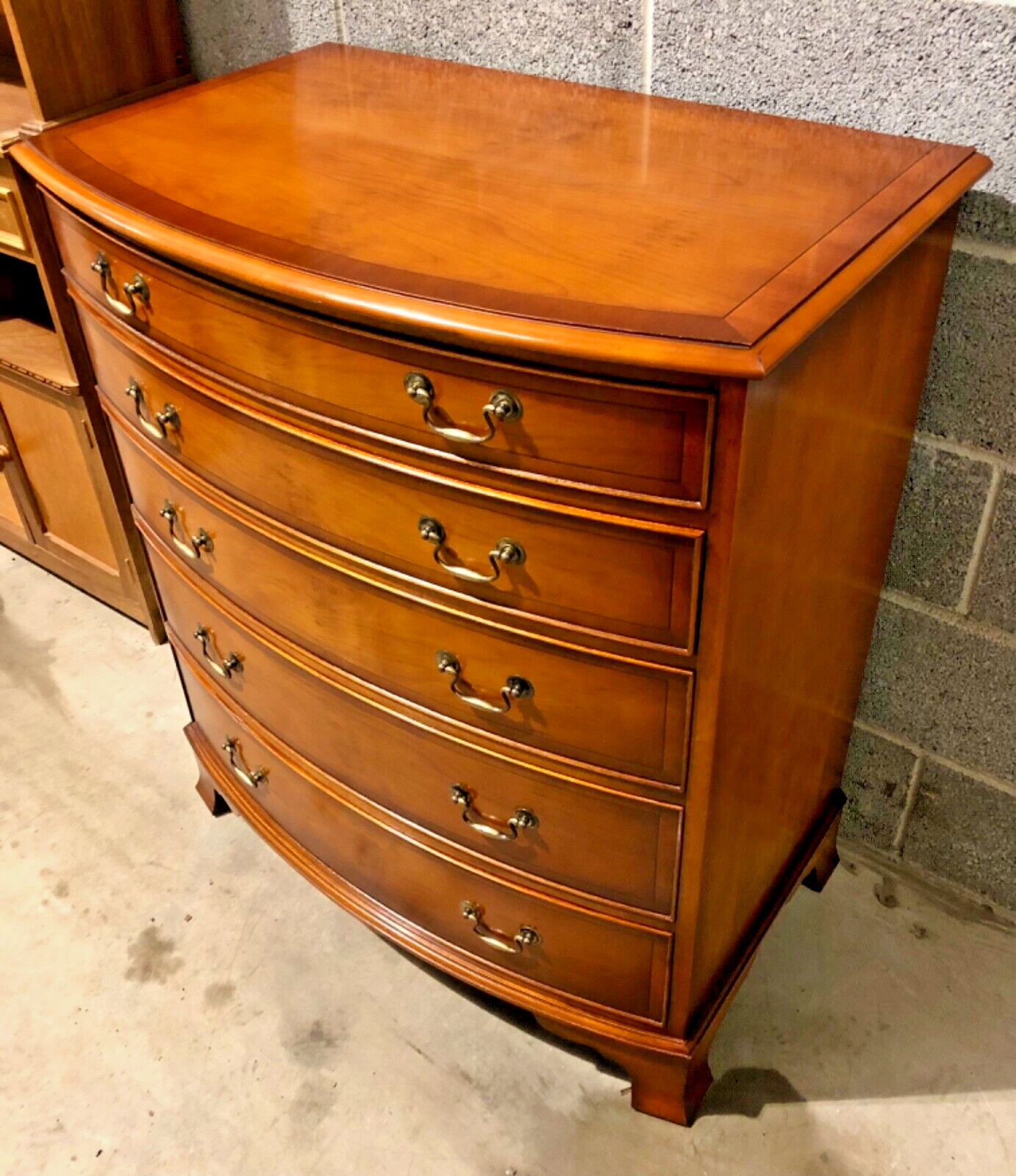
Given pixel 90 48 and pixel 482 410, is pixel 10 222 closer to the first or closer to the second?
pixel 90 48

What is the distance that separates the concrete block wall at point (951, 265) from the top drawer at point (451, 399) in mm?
572

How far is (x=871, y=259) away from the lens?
3.02 feet

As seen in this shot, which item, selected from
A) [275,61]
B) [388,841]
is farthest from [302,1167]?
[275,61]

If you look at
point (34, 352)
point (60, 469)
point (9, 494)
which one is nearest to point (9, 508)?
point (9, 494)

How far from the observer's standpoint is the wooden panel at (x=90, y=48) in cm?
160

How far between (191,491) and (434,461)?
0.45 metres

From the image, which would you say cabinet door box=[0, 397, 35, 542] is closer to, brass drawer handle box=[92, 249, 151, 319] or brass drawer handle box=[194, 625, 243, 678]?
brass drawer handle box=[194, 625, 243, 678]

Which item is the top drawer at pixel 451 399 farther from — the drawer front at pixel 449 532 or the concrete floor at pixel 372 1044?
the concrete floor at pixel 372 1044

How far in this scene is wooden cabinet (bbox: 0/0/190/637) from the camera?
5.38 feet

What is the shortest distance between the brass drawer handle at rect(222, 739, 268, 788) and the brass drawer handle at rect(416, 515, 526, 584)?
0.65 m

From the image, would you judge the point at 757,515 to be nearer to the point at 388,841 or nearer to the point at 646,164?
the point at 646,164

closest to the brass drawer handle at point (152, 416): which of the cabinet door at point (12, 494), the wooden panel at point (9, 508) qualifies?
the cabinet door at point (12, 494)

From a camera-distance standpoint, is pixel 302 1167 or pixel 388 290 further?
pixel 302 1167

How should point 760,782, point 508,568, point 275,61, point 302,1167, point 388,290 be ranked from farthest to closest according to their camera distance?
point 275,61, point 302,1167, point 760,782, point 508,568, point 388,290
